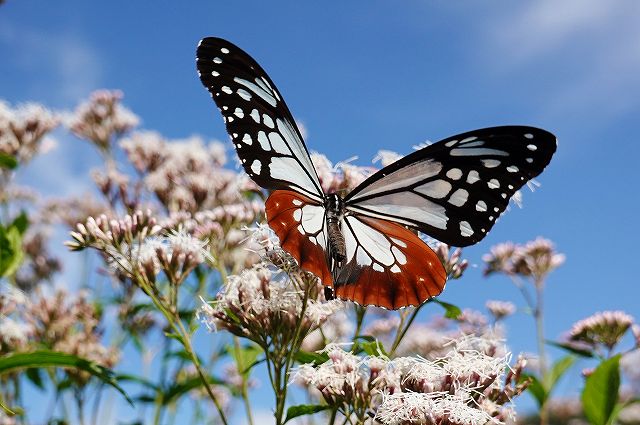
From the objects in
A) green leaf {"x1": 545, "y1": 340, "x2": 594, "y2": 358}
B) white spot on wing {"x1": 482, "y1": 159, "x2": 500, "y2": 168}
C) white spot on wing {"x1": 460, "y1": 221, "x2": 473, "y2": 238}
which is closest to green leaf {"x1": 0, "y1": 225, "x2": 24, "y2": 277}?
white spot on wing {"x1": 460, "y1": 221, "x2": 473, "y2": 238}

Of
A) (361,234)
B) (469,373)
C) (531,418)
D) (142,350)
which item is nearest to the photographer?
(469,373)

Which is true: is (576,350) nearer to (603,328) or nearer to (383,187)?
(603,328)

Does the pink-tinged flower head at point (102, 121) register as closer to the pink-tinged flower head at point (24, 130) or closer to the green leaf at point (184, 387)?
the pink-tinged flower head at point (24, 130)

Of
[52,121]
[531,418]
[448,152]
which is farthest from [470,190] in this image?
[531,418]

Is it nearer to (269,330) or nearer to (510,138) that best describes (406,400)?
(269,330)

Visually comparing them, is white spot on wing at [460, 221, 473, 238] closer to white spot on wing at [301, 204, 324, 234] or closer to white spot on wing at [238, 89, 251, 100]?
white spot on wing at [301, 204, 324, 234]

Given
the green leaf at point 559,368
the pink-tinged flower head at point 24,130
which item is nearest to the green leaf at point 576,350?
the green leaf at point 559,368

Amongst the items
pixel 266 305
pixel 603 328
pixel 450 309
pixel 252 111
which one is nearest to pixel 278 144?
pixel 252 111
